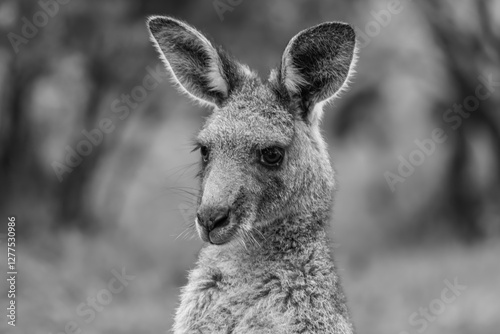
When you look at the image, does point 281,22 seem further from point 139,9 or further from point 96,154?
point 96,154

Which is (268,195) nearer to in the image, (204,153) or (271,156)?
(271,156)

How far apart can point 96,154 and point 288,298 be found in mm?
9573

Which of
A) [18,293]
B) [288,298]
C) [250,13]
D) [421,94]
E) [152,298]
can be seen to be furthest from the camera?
[421,94]

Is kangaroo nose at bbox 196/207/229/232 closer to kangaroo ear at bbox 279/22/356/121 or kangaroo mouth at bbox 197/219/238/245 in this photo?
kangaroo mouth at bbox 197/219/238/245

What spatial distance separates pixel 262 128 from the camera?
238 inches

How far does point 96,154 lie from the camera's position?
14.8 meters

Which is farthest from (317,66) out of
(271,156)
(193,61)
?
(193,61)

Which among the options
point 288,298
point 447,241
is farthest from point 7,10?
point 288,298

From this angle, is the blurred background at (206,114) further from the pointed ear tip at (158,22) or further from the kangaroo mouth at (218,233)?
the kangaroo mouth at (218,233)

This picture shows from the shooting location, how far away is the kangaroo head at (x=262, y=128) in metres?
5.82

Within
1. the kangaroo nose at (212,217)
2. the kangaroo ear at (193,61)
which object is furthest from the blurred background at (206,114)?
the kangaroo nose at (212,217)

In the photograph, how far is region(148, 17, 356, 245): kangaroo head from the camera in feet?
19.1

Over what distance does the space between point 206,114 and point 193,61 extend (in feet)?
21.0

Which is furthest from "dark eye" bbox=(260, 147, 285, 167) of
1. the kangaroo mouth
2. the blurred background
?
the blurred background
